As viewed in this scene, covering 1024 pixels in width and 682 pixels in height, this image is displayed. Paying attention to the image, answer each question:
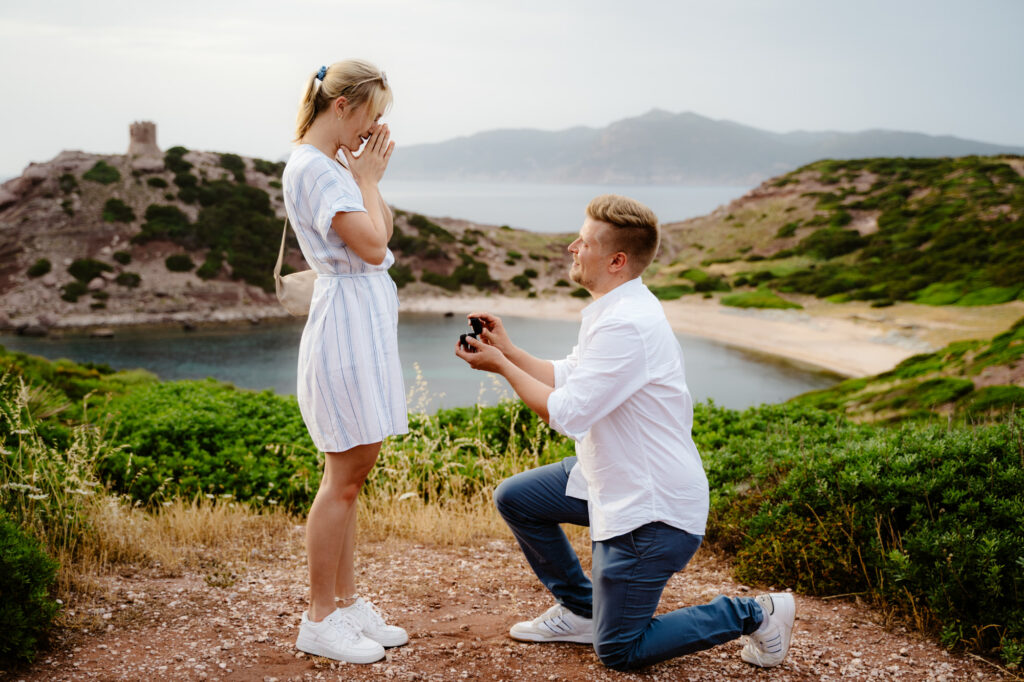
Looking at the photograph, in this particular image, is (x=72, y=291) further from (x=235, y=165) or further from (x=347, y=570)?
(x=347, y=570)

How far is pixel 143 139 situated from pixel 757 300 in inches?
1217

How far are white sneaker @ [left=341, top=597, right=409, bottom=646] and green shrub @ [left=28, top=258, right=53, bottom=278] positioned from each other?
107 ft

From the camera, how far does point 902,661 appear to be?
3387 millimetres

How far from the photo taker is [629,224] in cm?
294

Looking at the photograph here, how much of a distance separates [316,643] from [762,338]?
23.3 meters

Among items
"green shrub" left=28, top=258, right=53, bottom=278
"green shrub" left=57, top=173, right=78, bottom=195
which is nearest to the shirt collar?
"green shrub" left=28, top=258, right=53, bottom=278

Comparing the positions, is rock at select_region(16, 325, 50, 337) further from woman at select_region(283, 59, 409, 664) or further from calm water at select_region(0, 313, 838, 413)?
woman at select_region(283, 59, 409, 664)

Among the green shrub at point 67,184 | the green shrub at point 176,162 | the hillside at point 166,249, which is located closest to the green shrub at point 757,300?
the hillside at point 166,249

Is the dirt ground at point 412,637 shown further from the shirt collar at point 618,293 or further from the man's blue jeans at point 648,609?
the shirt collar at point 618,293

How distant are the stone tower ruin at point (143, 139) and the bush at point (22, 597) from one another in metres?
40.2

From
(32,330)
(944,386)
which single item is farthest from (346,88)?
(32,330)

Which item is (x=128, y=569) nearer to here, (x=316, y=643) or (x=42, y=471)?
(x=42, y=471)

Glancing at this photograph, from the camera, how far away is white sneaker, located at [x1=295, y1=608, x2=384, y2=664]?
3156 mm

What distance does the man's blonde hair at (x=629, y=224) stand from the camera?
2.93 m
